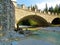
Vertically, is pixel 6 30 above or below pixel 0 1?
below

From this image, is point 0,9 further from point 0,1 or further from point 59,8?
point 59,8

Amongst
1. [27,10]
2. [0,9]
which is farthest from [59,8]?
[0,9]

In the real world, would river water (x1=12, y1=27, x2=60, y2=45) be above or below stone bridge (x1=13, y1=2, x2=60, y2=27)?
below

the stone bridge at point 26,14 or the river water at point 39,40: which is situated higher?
the stone bridge at point 26,14

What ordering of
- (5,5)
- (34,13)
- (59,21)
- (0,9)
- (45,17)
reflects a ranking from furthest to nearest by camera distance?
(59,21)
(45,17)
(34,13)
(0,9)
(5,5)

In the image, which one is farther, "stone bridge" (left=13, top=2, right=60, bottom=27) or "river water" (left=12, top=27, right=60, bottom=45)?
"stone bridge" (left=13, top=2, right=60, bottom=27)

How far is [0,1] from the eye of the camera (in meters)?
10.5

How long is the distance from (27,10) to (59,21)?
14.1 meters

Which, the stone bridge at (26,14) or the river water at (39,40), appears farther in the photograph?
the stone bridge at (26,14)

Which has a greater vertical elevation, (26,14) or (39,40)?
(26,14)

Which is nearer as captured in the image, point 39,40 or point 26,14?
point 39,40

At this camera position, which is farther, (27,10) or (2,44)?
(27,10)

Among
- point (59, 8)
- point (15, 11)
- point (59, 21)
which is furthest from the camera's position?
point (59, 8)

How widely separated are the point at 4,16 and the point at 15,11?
15529 mm
